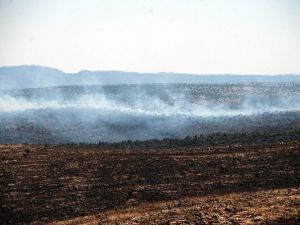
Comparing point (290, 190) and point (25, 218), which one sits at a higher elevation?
point (290, 190)

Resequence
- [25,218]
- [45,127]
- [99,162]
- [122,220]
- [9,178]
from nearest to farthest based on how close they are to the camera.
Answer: [122,220] → [25,218] → [9,178] → [99,162] → [45,127]

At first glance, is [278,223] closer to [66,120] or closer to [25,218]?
[25,218]

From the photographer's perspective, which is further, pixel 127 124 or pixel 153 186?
pixel 127 124

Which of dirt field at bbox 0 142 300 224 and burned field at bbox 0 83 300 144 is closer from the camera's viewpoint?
dirt field at bbox 0 142 300 224

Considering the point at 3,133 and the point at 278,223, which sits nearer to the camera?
the point at 278,223

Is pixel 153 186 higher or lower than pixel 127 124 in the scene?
higher

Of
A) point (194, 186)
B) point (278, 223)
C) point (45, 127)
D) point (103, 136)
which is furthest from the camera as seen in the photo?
point (45, 127)

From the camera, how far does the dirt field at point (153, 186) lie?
49.6ft

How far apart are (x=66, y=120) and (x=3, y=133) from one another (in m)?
11.4

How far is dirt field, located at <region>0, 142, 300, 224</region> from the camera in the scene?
15.1m

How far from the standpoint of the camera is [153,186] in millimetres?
20016

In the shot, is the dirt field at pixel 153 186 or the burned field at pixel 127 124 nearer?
the dirt field at pixel 153 186

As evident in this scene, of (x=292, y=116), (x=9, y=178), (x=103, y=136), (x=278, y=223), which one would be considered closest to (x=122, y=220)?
(x=278, y=223)

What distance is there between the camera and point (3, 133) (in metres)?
48.1
